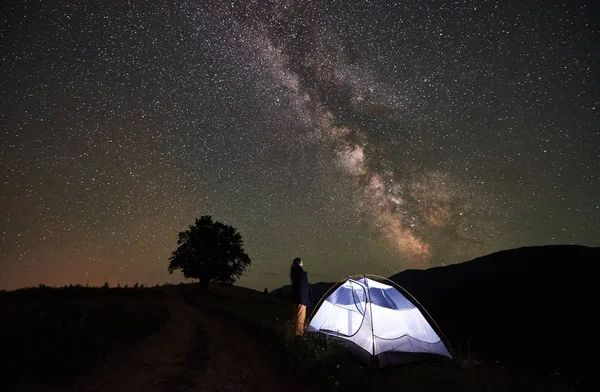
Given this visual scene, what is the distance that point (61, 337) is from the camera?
28.4 ft

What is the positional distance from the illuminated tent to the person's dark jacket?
0.90 meters

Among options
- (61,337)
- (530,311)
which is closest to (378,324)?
(61,337)

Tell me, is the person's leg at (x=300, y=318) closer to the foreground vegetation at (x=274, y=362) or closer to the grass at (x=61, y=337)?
the foreground vegetation at (x=274, y=362)

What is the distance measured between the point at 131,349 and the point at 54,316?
3.53m

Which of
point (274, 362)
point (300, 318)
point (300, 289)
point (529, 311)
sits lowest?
point (274, 362)

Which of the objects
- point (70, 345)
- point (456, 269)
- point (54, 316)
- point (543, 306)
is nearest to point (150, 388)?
point (70, 345)

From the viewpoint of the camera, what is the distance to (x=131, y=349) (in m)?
9.62

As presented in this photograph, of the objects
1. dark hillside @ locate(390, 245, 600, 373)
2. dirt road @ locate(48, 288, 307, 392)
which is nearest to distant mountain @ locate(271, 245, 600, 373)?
dark hillside @ locate(390, 245, 600, 373)

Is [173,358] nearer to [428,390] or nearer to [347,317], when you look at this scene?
[347,317]

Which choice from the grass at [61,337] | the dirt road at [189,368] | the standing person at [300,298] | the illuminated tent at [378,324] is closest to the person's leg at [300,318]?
the standing person at [300,298]

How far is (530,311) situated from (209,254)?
5703 cm

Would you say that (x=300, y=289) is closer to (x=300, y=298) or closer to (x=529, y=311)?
Answer: (x=300, y=298)

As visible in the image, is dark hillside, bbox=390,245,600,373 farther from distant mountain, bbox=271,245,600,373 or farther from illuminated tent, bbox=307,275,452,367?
illuminated tent, bbox=307,275,452,367

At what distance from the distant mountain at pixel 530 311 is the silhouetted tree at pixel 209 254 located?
1150 centimetres
